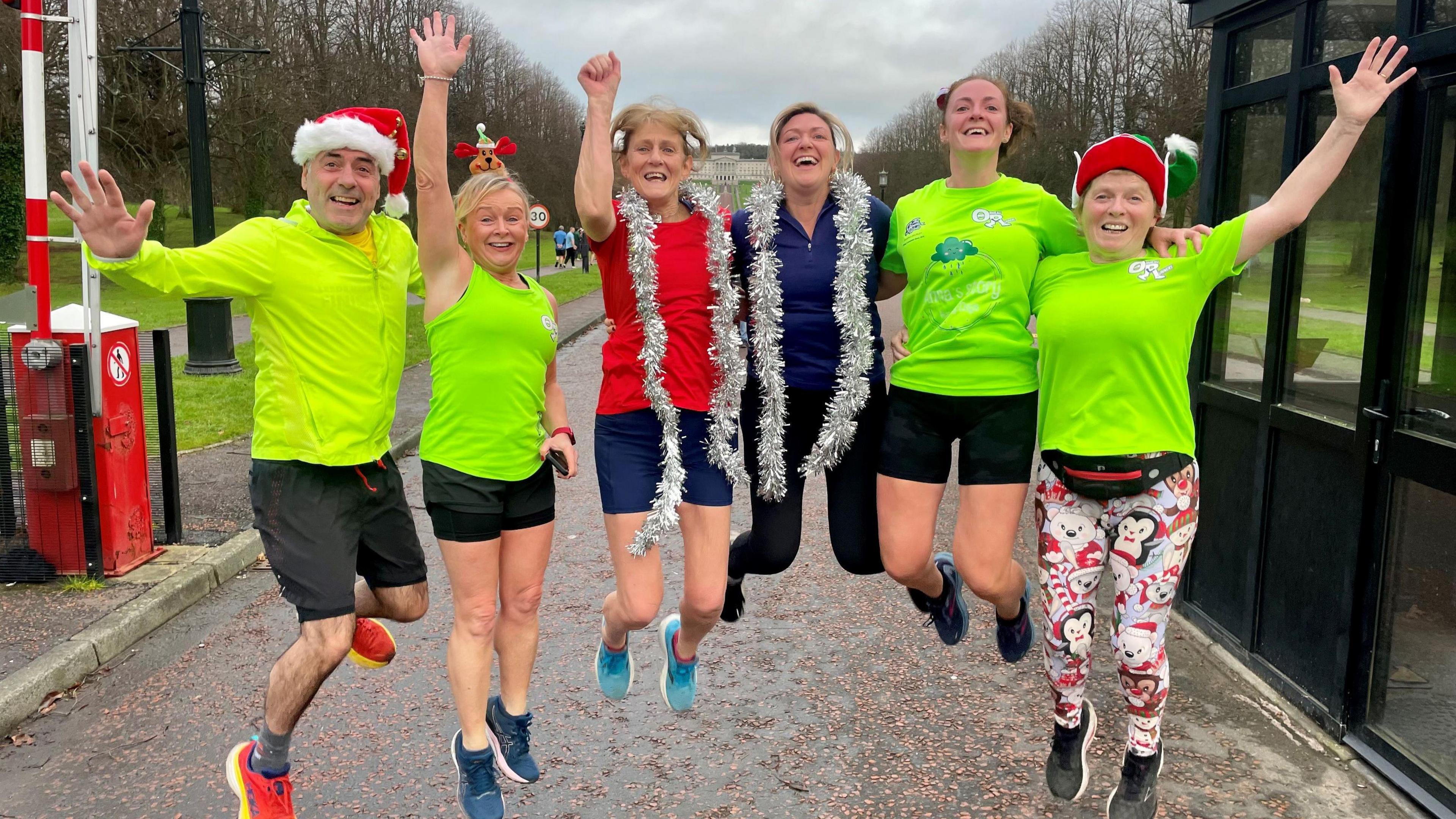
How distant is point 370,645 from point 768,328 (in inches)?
73.1

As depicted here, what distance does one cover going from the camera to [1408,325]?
3.92 meters

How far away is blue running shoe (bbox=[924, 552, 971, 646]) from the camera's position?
4348 mm

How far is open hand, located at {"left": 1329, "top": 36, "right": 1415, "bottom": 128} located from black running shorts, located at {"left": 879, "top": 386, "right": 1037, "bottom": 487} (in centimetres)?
126

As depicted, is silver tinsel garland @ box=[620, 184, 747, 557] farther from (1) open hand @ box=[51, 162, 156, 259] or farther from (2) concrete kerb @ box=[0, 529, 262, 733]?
(2) concrete kerb @ box=[0, 529, 262, 733]

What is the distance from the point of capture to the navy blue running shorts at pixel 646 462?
3.74 m

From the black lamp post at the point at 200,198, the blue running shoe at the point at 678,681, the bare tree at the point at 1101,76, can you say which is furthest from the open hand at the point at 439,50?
the bare tree at the point at 1101,76

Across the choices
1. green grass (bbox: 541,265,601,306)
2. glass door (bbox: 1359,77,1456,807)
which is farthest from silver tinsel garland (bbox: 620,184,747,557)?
green grass (bbox: 541,265,601,306)

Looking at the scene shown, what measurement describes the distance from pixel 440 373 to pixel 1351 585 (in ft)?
11.3

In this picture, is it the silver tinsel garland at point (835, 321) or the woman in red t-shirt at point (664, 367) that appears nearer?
the woman in red t-shirt at point (664, 367)

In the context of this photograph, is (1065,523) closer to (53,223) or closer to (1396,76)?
(1396,76)

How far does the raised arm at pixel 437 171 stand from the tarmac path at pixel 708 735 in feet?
5.78

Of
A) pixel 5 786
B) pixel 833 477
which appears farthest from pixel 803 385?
pixel 5 786

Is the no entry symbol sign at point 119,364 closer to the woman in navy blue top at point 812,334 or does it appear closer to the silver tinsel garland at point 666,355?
the silver tinsel garland at point 666,355

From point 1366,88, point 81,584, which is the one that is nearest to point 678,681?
point 1366,88
